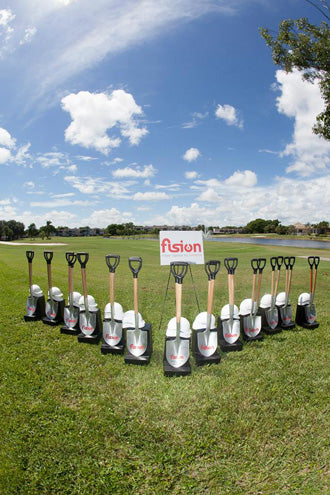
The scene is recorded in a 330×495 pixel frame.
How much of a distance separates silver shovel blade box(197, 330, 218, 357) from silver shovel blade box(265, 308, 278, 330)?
1642mm

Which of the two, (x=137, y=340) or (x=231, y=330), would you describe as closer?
(x=137, y=340)

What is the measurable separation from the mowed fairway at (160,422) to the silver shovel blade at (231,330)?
23 cm

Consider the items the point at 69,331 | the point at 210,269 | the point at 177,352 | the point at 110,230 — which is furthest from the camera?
the point at 110,230

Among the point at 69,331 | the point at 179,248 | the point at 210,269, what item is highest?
the point at 179,248

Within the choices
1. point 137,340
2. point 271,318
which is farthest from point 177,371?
point 271,318

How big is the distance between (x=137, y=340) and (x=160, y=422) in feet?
4.27

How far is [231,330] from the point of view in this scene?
430 cm

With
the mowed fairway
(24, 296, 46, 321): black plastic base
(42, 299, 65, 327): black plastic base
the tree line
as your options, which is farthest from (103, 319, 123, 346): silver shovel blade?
the tree line

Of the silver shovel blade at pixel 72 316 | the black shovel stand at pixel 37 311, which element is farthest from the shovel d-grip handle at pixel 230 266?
the black shovel stand at pixel 37 311

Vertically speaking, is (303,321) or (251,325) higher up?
(251,325)

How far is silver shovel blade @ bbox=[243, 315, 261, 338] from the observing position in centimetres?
464

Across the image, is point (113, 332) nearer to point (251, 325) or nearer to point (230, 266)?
point (230, 266)

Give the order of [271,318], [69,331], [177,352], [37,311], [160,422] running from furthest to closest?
[37,311] < [271,318] < [69,331] < [177,352] < [160,422]

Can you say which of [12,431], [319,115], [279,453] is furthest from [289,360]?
[319,115]
